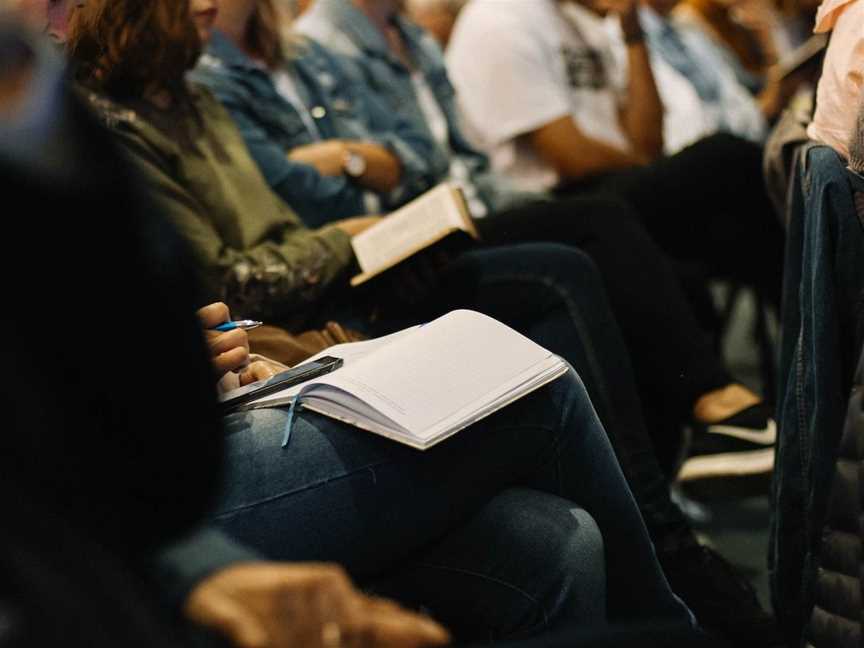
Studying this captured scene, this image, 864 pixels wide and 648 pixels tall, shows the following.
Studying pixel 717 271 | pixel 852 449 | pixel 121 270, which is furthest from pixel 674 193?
pixel 121 270

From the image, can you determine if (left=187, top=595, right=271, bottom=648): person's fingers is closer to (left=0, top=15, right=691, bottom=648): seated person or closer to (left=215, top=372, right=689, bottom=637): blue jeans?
(left=0, top=15, right=691, bottom=648): seated person

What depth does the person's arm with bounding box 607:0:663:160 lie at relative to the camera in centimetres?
311

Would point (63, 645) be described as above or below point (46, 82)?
below

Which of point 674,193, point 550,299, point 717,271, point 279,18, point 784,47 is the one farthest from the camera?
point 784,47

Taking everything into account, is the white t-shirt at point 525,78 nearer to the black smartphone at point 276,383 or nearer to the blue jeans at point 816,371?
the blue jeans at point 816,371

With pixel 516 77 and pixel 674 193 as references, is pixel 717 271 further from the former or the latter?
pixel 516 77

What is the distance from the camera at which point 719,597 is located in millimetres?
1677

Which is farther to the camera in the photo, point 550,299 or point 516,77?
point 516,77

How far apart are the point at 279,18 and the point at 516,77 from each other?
62cm

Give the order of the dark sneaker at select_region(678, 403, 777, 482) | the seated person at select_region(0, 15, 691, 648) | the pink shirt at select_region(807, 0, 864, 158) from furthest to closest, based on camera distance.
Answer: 1. the dark sneaker at select_region(678, 403, 777, 482)
2. the pink shirt at select_region(807, 0, 864, 158)
3. the seated person at select_region(0, 15, 691, 648)

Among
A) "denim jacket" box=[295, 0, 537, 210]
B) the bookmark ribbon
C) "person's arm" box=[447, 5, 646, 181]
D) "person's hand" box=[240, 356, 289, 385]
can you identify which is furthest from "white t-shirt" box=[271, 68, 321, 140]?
the bookmark ribbon

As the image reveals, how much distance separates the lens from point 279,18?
8.07 ft

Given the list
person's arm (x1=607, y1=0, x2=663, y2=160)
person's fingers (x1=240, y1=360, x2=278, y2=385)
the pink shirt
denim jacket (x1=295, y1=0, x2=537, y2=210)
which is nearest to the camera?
person's fingers (x1=240, y1=360, x2=278, y2=385)

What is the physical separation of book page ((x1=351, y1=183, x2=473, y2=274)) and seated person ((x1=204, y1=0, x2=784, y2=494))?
0.26 metres
